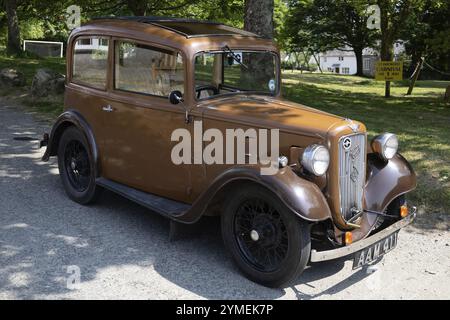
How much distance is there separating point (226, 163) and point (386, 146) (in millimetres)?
1523

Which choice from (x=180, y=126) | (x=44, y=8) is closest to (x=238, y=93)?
(x=180, y=126)

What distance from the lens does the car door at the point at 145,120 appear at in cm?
485

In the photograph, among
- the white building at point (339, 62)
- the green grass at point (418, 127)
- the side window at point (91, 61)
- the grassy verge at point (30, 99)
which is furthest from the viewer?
the white building at point (339, 62)

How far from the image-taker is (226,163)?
14.9 feet

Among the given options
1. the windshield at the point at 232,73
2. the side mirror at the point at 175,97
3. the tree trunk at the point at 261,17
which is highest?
the tree trunk at the point at 261,17

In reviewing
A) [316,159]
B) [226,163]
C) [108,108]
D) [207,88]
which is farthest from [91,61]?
[316,159]

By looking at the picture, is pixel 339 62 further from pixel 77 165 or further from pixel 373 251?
pixel 373 251

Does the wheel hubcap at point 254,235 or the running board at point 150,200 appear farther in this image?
the running board at point 150,200

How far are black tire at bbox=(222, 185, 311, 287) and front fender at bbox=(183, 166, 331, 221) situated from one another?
0.11 m

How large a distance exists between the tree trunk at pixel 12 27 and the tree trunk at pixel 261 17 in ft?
45.8

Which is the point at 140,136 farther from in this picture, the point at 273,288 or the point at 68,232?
the point at 273,288

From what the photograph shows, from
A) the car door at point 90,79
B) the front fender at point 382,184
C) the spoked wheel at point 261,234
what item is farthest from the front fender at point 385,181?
the car door at point 90,79

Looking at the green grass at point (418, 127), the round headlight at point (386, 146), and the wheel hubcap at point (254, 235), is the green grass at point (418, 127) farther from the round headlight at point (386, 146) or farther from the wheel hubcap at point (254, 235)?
the wheel hubcap at point (254, 235)

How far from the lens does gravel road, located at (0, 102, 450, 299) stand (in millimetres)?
4035
